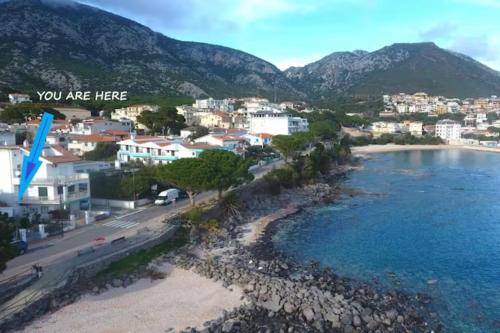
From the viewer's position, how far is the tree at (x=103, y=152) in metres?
46.7

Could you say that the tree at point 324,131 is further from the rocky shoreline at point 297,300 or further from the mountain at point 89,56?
the rocky shoreline at point 297,300

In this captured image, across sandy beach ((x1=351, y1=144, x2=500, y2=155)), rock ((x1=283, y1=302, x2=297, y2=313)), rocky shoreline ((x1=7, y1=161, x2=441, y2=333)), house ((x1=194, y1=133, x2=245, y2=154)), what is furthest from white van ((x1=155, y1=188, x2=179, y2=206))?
sandy beach ((x1=351, y1=144, x2=500, y2=155))

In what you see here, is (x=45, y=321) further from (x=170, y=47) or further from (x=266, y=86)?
(x=266, y=86)

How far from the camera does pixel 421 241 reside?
30656 millimetres

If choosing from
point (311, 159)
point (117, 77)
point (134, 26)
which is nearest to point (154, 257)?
point (311, 159)

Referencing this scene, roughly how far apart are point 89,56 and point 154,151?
93.1 m

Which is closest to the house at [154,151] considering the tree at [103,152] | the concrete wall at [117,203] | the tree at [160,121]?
the tree at [103,152]

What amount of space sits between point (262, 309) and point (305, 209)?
2093cm

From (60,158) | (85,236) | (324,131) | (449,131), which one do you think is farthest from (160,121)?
(449,131)

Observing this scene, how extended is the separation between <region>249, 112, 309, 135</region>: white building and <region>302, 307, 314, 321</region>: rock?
5936 cm

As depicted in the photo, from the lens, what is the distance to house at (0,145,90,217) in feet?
90.4

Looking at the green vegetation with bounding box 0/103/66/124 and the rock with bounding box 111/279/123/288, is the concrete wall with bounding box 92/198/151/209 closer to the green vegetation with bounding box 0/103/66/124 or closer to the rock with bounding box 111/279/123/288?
the rock with bounding box 111/279/123/288

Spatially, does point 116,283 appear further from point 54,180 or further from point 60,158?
point 60,158

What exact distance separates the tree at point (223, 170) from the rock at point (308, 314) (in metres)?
14.5
